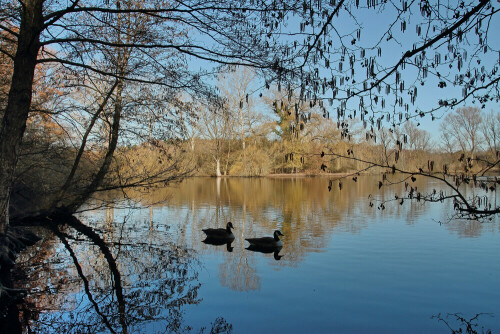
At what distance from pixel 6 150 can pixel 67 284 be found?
2.27m

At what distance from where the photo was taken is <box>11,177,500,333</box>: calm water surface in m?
5.08

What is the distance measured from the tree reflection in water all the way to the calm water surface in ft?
0.07

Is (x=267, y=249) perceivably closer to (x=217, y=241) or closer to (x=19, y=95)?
(x=217, y=241)

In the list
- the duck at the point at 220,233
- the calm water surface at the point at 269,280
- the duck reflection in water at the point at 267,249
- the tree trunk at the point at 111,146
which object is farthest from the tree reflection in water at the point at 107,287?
the tree trunk at the point at 111,146

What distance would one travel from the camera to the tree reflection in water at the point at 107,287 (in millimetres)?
4867

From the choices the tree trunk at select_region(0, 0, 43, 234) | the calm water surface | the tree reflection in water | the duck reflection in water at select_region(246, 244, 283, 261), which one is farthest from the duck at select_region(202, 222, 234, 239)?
the tree trunk at select_region(0, 0, 43, 234)

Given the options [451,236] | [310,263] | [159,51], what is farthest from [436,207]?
[159,51]

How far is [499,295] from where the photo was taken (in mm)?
6129

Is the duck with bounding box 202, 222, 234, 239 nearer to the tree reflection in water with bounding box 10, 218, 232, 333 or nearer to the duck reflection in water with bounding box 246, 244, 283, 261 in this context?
the duck reflection in water with bounding box 246, 244, 283, 261

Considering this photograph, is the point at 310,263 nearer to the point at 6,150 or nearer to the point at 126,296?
the point at 126,296

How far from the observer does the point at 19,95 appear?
5.72m

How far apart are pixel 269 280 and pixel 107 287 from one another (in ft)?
8.85

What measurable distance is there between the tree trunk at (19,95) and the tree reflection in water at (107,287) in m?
1.61

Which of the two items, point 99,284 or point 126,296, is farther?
point 99,284
